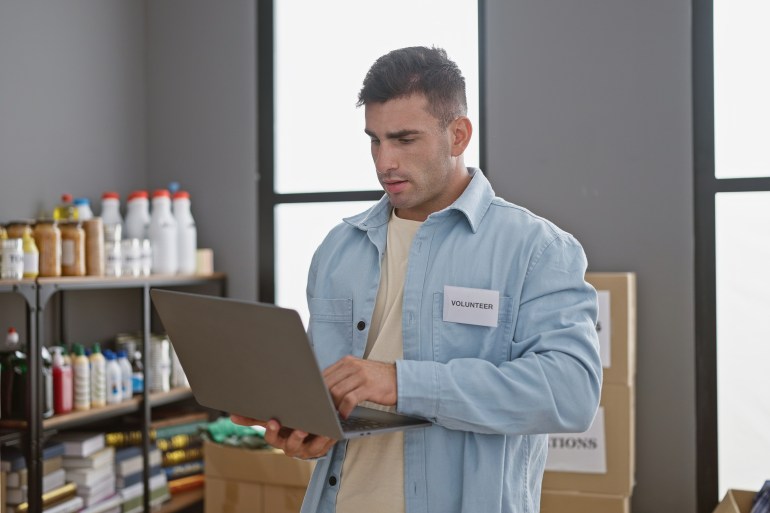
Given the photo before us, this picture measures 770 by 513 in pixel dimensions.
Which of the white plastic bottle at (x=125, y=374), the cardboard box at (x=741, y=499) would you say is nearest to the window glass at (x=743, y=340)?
the cardboard box at (x=741, y=499)

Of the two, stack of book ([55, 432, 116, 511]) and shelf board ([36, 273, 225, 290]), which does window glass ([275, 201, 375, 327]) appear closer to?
shelf board ([36, 273, 225, 290])

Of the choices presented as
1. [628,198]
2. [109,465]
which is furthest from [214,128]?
[628,198]

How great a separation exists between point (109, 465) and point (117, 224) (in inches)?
35.0

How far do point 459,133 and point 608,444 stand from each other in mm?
1493

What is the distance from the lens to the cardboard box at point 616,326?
2518mm

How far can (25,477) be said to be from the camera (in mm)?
2477

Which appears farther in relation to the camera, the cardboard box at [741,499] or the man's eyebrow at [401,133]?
the cardboard box at [741,499]

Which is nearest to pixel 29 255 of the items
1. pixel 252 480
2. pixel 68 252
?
pixel 68 252

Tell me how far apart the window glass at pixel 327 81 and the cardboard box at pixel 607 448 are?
1320 mm

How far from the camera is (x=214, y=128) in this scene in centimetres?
344

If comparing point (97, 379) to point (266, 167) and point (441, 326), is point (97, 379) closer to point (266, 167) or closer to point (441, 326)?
point (266, 167)

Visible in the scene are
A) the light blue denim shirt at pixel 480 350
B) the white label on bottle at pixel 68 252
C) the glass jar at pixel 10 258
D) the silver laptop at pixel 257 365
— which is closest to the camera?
the silver laptop at pixel 257 365

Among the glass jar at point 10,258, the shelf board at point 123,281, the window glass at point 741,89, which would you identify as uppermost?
the window glass at point 741,89

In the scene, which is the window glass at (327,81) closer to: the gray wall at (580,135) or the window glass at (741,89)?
the gray wall at (580,135)
